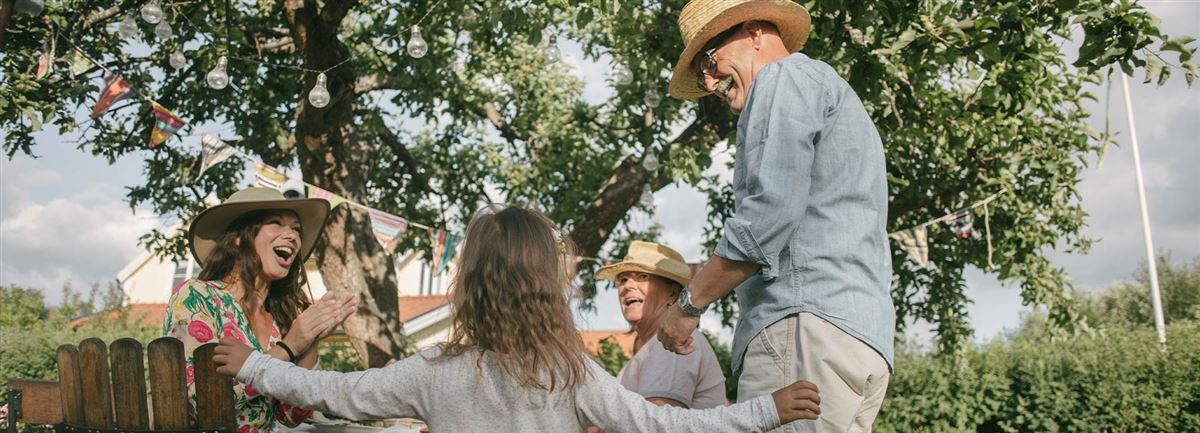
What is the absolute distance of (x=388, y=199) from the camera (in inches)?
471

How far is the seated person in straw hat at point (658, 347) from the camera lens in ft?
12.4

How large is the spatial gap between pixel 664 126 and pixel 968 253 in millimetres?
3415

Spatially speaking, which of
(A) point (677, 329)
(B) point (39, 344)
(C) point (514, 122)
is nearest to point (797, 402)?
(A) point (677, 329)

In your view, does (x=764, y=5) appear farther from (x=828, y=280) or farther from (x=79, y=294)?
(x=79, y=294)

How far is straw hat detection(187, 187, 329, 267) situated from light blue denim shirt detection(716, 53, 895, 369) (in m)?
1.88

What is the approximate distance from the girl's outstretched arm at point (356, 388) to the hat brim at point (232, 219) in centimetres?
Result: 143

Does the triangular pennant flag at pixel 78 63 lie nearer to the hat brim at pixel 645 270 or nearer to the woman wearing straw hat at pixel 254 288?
the woman wearing straw hat at pixel 254 288

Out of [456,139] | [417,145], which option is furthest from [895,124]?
[417,145]

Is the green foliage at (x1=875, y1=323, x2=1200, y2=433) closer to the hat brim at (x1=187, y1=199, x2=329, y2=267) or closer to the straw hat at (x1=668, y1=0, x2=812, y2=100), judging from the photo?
the hat brim at (x1=187, y1=199, x2=329, y2=267)

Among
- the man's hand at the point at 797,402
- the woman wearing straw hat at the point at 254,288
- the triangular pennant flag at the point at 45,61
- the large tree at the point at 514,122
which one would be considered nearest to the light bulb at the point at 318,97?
the large tree at the point at 514,122

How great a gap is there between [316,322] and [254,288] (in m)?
0.75

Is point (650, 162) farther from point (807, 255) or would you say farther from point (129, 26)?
point (807, 255)

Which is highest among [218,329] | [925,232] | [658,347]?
[925,232]

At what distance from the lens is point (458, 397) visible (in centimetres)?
238
